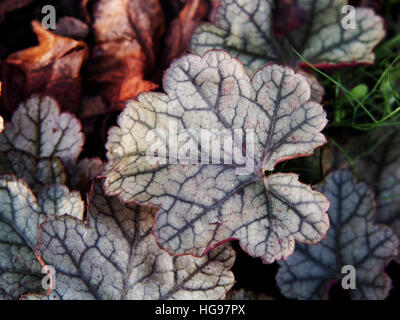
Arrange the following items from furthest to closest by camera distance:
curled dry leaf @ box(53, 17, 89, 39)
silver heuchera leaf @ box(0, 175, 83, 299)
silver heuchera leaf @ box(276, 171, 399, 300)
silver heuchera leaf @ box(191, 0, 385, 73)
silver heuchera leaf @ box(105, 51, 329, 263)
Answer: curled dry leaf @ box(53, 17, 89, 39)
silver heuchera leaf @ box(191, 0, 385, 73)
silver heuchera leaf @ box(276, 171, 399, 300)
silver heuchera leaf @ box(0, 175, 83, 299)
silver heuchera leaf @ box(105, 51, 329, 263)

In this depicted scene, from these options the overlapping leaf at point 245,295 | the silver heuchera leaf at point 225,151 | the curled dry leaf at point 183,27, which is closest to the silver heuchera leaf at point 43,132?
the silver heuchera leaf at point 225,151

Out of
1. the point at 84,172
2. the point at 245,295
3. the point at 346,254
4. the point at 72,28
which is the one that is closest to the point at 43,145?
the point at 84,172

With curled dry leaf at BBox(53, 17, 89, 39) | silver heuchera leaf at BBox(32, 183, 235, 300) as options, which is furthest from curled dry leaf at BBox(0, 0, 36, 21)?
silver heuchera leaf at BBox(32, 183, 235, 300)

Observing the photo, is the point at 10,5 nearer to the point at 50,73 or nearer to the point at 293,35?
the point at 50,73

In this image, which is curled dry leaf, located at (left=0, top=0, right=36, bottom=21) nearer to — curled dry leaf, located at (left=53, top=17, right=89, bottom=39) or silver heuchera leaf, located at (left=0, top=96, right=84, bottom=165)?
curled dry leaf, located at (left=53, top=17, right=89, bottom=39)
